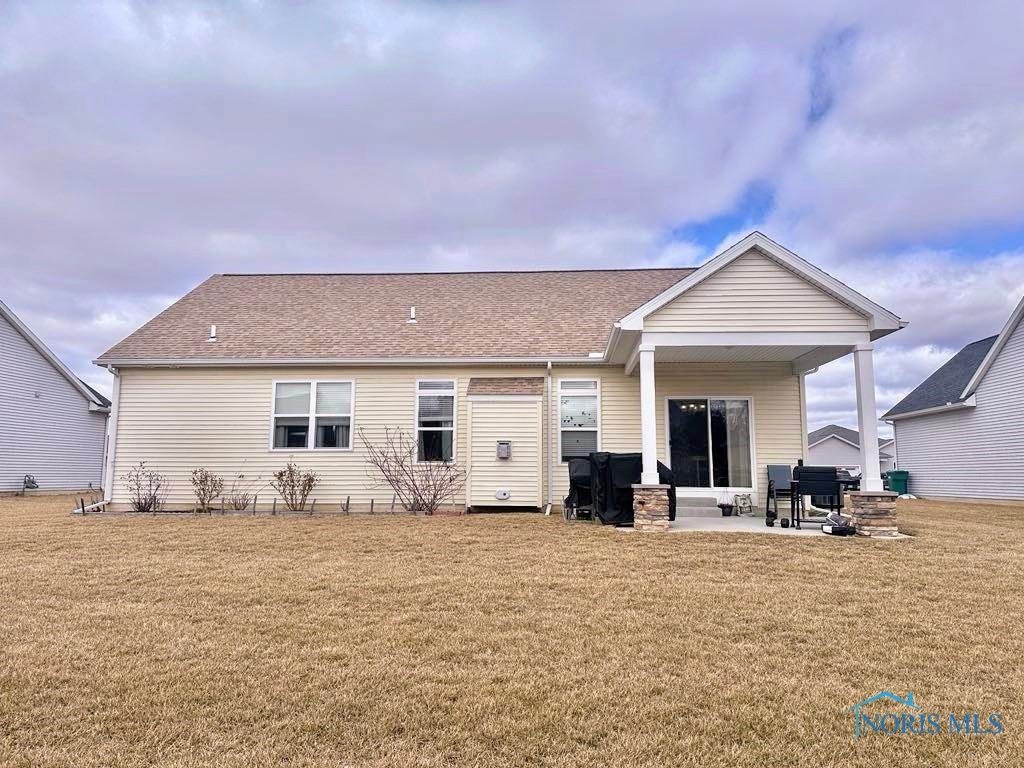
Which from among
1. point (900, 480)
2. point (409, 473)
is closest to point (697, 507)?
point (409, 473)

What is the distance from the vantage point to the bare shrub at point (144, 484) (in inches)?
507

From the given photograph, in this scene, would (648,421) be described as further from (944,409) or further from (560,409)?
(944,409)

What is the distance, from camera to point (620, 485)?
994 centimetres

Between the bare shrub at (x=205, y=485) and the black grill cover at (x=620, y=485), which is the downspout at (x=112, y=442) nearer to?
the bare shrub at (x=205, y=485)

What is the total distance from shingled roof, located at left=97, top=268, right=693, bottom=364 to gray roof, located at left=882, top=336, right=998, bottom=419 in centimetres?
1160

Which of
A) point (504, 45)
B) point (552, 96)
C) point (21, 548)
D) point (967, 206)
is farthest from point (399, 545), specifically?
point (967, 206)

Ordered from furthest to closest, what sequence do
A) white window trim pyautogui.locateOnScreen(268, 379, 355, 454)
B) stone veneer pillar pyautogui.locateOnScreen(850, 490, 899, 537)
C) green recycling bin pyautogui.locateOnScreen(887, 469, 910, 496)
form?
1. green recycling bin pyautogui.locateOnScreen(887, 469, 910, 496)
2. white window trim pyautogui.locateOnScreen(268, 379, 355, 454)
3. stone veneer pillar pyautogui.locateOnScreen(850, 490, 899, 537)

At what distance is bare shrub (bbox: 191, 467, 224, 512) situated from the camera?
1246 cm

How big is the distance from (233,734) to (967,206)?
79.6 feet

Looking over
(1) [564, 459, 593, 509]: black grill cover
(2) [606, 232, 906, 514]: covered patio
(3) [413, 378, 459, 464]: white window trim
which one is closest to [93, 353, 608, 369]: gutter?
(3) [413, 378, 459, 464]: white window trim

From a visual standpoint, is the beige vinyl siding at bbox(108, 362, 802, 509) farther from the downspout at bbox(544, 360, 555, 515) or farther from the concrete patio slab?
the concrete patio slab

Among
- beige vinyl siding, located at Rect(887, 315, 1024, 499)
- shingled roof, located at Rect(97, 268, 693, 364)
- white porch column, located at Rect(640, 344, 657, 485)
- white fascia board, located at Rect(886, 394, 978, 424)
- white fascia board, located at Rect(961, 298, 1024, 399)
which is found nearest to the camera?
white porch column, located at Rect(640, 344, 657, 485)

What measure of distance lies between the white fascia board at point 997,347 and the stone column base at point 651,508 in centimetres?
1437

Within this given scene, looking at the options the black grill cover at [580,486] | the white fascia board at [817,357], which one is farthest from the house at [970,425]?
the black grill cover at [580,486]
